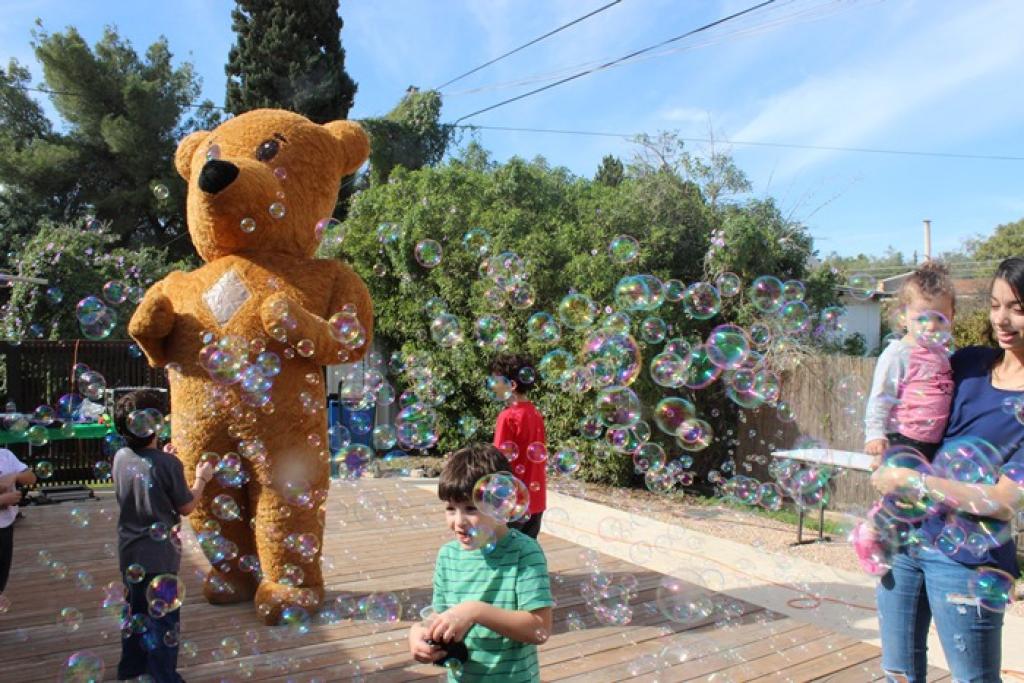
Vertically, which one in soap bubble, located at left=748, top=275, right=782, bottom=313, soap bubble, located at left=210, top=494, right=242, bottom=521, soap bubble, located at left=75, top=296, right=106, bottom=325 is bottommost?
soap bubble, located at left=210, top=494, right=242, bottom=521

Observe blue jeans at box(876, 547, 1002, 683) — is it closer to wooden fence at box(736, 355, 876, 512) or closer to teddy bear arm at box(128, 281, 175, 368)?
teddy bear arm at box(128, 281, 175, 368)

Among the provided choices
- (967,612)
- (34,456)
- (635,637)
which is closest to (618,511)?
(635,637)

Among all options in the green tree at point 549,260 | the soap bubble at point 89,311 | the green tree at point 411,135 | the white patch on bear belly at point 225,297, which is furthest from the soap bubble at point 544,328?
the green tree at point 411,135

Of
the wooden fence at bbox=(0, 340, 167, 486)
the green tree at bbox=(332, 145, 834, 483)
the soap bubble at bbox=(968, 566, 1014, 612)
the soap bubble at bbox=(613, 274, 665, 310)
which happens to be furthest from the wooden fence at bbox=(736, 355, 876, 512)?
the wooden fence at bbox=(0, 340, 167, 486)

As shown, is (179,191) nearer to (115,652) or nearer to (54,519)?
(54,519)

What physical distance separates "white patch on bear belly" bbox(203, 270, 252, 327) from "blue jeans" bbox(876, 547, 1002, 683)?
3.01 m

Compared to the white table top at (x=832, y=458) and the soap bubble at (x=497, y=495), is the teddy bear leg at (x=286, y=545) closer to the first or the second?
the soap bubble at (x=497, y=495)

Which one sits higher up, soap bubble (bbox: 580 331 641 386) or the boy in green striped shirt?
soap bubble (bbox: 580 331 641 386)

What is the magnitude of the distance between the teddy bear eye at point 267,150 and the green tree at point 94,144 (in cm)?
1614

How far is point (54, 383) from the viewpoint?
824cm

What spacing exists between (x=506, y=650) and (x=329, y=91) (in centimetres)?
1869

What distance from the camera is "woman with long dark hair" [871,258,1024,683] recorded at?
1.95 m

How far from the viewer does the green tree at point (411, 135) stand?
1748cm

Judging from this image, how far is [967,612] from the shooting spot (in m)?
1.96
